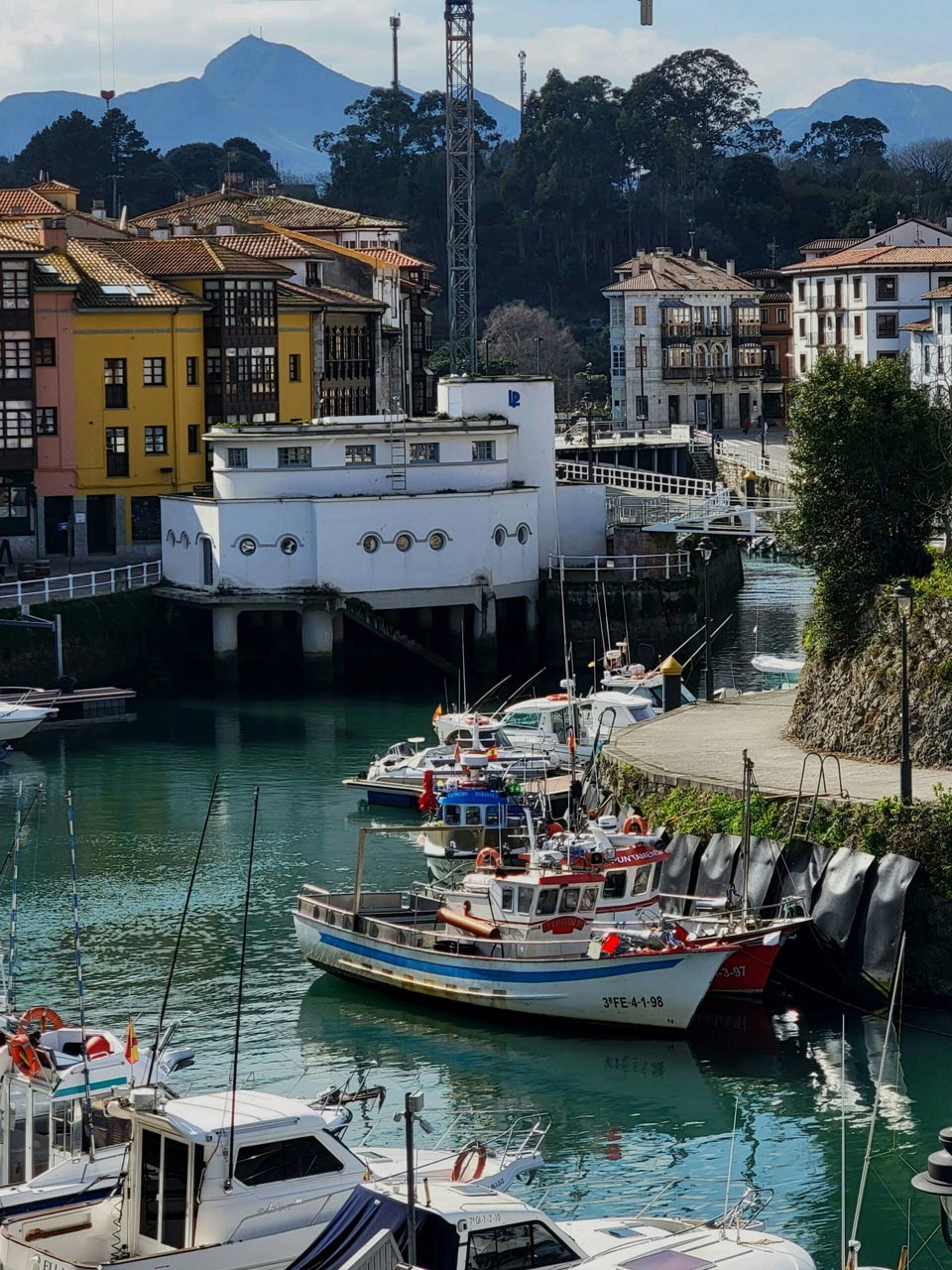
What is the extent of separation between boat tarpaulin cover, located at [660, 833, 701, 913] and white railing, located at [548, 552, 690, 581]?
34628mm

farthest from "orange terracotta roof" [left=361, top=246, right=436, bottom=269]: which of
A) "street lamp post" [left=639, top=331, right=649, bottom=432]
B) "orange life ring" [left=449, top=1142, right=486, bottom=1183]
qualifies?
"orange life ring" [left=449, top=1142, right=486, bottom=1183]

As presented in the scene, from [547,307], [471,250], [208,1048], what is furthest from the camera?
[547,307]

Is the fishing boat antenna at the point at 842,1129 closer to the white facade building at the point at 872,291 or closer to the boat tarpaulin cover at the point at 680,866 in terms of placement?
the boat tarpaulin cover at the point at 680,866

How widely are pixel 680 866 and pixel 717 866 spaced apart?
0.73 m

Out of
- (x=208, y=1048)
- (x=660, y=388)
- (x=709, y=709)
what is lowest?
(x=208, y=1048)

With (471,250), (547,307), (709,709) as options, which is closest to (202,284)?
(471,250)

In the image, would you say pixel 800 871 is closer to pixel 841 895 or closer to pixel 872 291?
pixel 841 895

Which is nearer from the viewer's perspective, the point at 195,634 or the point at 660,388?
the point at 195,634

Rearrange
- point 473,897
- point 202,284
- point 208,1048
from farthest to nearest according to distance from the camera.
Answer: point 202,284 < point 473,897 < point 208,1048

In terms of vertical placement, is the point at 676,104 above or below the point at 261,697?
above

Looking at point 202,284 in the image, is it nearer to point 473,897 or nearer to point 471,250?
point 471,250

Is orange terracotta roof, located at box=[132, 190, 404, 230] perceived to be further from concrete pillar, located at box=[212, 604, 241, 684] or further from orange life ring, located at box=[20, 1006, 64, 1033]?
orange life ring, located at box=[20, 1006, 64, 1033]

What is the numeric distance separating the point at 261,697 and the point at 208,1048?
34538mm

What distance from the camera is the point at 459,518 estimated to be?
6894 centimetres
